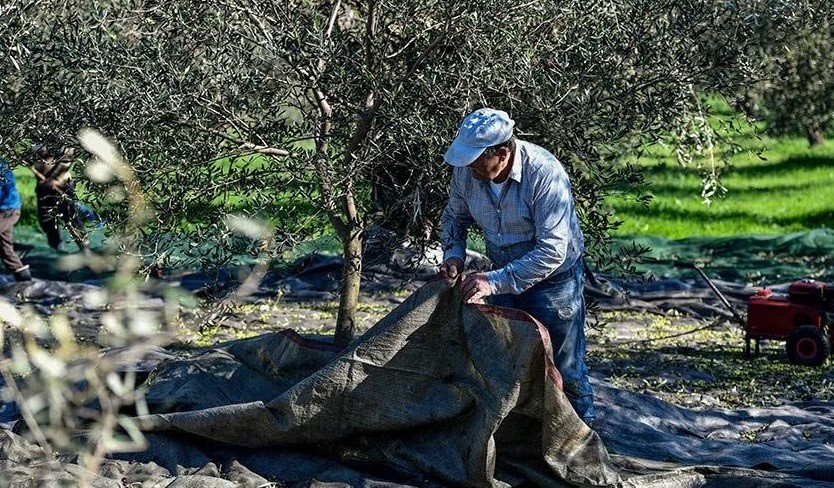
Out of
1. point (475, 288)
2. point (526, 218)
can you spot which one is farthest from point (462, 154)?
point (475, 288)

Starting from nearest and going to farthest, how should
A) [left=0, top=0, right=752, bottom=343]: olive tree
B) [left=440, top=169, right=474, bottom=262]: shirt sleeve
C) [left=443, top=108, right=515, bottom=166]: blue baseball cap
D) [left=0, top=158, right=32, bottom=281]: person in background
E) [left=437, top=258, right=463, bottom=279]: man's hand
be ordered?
[left=443, top=108, right=515, bottom=166]: blue baseball cap < [left=437, top=258, right=463, bottom=279]: man's hand < [left=440, top=169, right=474, bottom=262]: shirt sleeve < [left=0, top=0, right=752, bottom=343]: olive tree < [left=0, top=158, right=32, bottom=281]: person in background

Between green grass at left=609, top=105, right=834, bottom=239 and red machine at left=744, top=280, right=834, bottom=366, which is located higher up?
green grass at left=609, top=105, right=834, bottom=239

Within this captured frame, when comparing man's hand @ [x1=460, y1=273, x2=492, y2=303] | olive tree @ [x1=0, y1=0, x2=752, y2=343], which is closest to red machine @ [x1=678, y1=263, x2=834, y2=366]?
olive tree @ [x1=0, y1=0, x2=752, y2=343]

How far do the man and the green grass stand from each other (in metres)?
9.56

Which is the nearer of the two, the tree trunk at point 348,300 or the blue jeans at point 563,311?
the blue jeans at point 563,311

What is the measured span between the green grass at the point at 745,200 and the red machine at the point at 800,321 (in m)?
5.22

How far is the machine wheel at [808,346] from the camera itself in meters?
9.50

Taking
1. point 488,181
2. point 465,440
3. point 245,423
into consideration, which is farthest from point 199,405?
point 488,181

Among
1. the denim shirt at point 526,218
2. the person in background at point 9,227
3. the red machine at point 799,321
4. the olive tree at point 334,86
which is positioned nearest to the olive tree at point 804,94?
the red machine at point 799,321

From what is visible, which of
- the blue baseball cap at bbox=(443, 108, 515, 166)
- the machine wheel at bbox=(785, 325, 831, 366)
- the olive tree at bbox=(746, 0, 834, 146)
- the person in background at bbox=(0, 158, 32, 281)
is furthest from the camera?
the olive tree at bbox=(746, 0, 834, 146)

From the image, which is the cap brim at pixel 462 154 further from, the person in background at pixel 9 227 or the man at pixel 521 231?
the person in background at pixel 9 227

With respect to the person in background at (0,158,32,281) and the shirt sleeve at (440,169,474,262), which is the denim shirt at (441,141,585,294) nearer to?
the shirt sleeve at (440,169,474,262)

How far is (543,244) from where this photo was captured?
554cm

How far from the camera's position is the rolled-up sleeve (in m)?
5.52
